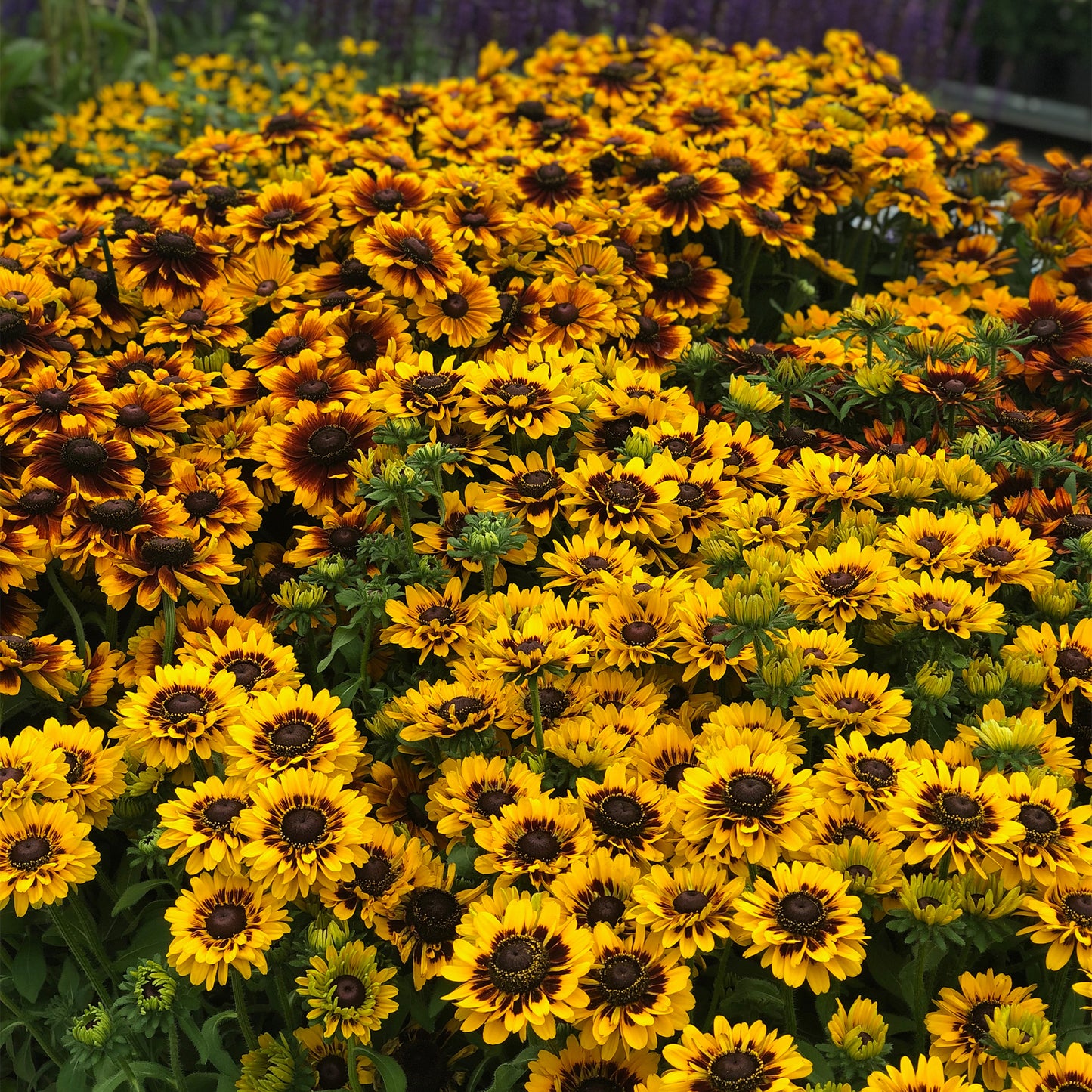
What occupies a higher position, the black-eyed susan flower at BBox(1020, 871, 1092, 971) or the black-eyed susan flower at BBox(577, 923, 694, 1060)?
the black-eyed susan flower at BBox(1020, 871, 1092, 971)

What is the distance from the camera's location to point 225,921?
123cm

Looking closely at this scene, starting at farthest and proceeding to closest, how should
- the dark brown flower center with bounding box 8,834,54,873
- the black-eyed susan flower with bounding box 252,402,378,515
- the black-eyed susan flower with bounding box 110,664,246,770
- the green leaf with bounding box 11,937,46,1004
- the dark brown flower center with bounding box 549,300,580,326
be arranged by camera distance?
the dark brown flower center with bounding box 549,300,580,326 < the black-eyed susan flower with bounding box 252,402,378,515 < the green leaf with bounding box 11,937,46,1004 < the black-eyed susan flower with bounding box 110,664,246,770 < the dark brown flower center with bounding box 8,834,54,873

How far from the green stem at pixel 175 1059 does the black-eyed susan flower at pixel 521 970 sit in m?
0.35

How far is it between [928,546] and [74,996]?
4.09 ft

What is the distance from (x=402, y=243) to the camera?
193cm

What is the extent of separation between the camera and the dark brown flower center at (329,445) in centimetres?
172

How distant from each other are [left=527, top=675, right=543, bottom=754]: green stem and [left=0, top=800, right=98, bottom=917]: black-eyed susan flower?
0.51m

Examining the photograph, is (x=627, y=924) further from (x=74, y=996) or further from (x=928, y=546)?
(x=74, y=996)

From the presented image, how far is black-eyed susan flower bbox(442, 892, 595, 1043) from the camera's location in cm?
108

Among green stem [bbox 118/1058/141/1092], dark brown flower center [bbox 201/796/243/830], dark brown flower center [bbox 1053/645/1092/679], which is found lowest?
green stem [bbox 118/1058/141/1092]

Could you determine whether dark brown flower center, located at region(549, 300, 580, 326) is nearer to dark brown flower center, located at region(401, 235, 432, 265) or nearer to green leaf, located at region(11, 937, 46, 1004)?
dark brown flower center, located at region(401, 235, 432, 265)

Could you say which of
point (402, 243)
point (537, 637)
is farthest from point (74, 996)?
Result: point (402, 243)

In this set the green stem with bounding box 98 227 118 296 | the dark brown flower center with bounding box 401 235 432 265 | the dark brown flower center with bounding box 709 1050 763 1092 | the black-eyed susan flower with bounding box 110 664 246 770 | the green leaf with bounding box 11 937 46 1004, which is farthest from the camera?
the green stem with bounding box 98 227 118 296

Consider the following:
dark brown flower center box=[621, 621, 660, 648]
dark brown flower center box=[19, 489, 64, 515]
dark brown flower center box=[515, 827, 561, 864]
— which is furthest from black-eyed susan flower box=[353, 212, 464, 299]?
dark brown flower center box=[515, 827, 561, 864]
